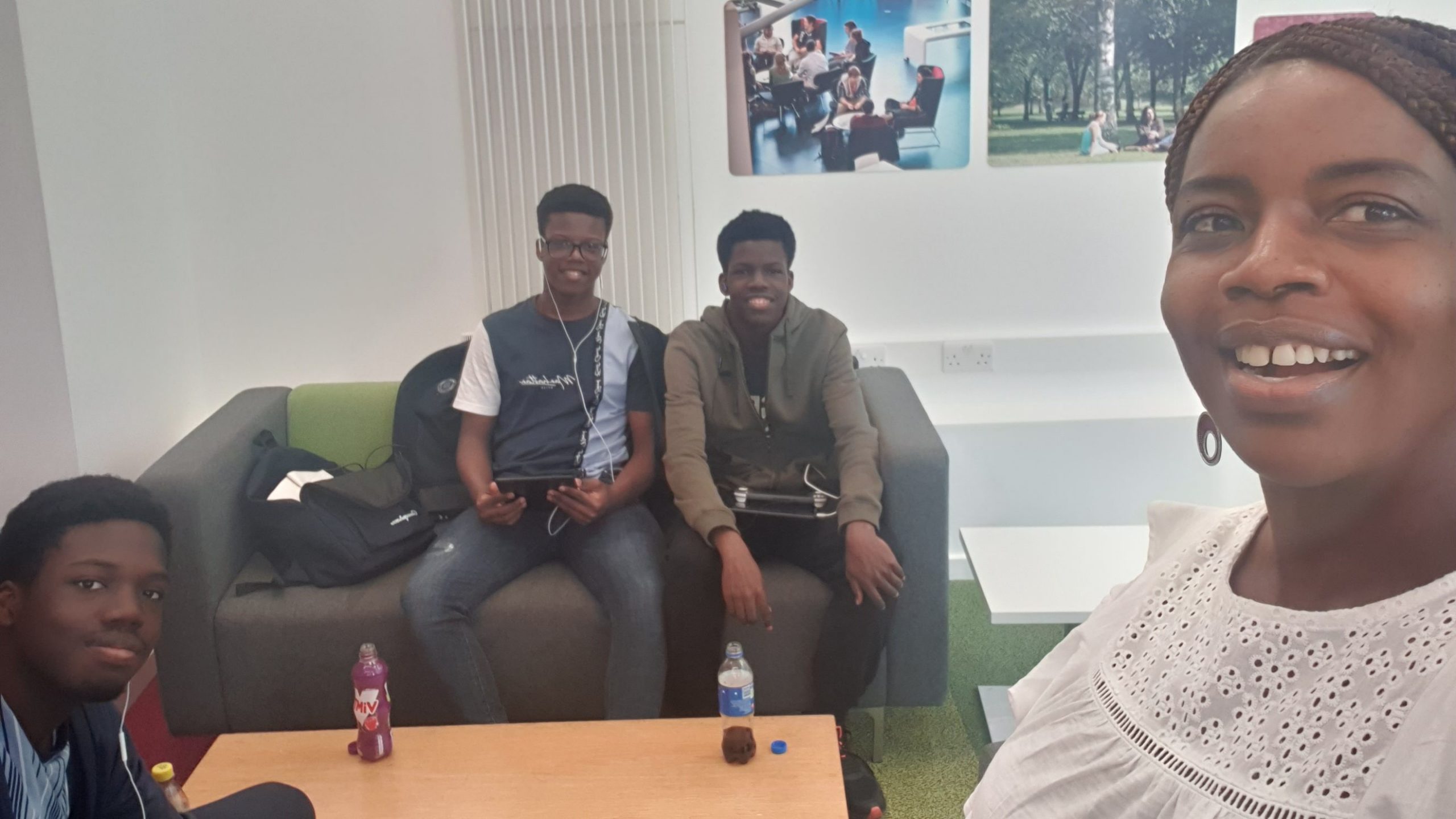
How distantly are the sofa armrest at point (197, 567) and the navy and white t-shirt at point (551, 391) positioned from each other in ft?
1.92

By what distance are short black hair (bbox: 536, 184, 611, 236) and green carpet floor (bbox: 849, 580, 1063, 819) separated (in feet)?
4.62

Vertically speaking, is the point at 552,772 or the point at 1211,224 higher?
the point at 1211,224

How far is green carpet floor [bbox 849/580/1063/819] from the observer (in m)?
2.43

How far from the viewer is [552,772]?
1.91m

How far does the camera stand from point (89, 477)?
60.4 inches

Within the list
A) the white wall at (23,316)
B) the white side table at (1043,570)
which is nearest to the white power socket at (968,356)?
the white side table at (1043,570)

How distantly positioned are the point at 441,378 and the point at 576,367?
1.34ft

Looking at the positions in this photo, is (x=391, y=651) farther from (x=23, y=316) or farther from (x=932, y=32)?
(x=932, y=32)

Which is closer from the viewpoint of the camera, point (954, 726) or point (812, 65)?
point (954, 726)

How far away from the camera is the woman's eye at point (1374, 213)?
1.69ft

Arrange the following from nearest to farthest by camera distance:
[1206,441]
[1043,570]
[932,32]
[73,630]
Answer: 1. [1206,441]
2. [73,630]
3. [1043,570]
4. [932,32]

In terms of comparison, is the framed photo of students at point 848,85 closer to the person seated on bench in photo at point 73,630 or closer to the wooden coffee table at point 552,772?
the wooden coffee table at point 552,772

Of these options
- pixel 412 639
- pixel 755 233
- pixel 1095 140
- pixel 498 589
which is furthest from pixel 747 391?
pixel 1095 140

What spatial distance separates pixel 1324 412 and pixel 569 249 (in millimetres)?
2397
